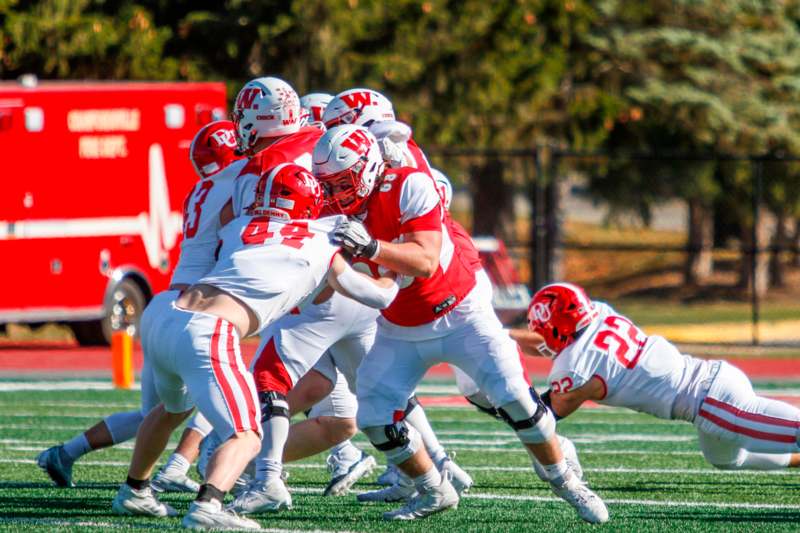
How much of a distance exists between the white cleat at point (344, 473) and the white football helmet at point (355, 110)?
5.63 ft

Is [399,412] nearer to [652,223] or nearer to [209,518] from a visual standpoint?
[209,518]

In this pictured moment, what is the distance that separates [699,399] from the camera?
22.7 feet

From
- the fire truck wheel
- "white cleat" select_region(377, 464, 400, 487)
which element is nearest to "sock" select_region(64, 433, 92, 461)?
"white cleat" select_region(377, 464, 400, 487)

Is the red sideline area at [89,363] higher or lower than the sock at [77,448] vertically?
lower

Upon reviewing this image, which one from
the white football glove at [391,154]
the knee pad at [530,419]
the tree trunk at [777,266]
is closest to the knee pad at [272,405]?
the knee pad at [530,419]

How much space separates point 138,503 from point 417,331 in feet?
4.57

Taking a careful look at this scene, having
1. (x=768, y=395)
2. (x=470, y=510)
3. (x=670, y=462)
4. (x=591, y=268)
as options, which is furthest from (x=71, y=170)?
(x=591, y=268)

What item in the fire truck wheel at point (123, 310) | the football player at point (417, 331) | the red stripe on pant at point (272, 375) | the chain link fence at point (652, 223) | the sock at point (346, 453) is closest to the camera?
the football player at point (417, 331)

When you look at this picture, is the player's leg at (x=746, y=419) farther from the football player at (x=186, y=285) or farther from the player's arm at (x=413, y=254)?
the football player at (x=186, y=285)

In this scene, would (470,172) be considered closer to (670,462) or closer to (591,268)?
(591,268)

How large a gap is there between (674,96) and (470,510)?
1831 cm

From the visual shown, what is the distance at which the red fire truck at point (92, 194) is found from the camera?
53.2ft

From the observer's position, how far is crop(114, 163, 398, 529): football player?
18.8ft

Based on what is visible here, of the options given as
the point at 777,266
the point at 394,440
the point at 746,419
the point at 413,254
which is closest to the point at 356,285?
the point at 413,254
